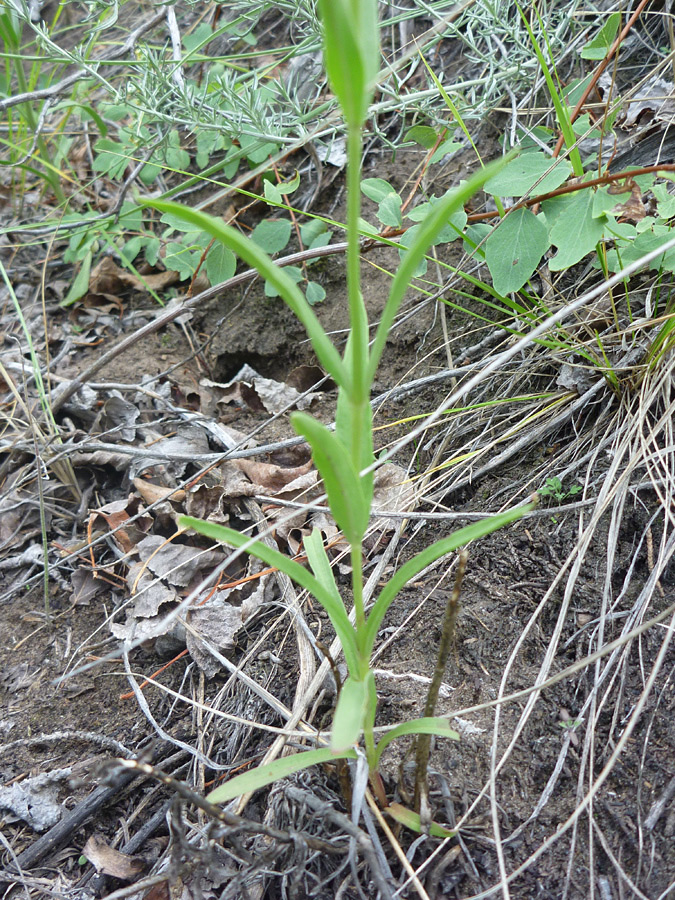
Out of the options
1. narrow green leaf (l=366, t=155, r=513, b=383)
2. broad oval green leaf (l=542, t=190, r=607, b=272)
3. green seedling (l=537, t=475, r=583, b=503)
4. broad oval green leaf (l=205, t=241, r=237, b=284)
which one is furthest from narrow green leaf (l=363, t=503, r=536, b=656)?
broad oval green leaf (l=205, t=241, r=237, b=284)

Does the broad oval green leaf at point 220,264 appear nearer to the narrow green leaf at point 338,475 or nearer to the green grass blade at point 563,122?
the green grass blade at point 563,122

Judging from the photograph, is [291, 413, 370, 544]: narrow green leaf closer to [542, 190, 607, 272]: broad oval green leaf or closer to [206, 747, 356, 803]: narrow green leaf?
[206, 747, 356, 803]: narrow green leaf

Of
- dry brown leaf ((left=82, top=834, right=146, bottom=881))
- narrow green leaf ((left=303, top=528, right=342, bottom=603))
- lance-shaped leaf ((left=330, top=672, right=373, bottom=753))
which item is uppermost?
lance-shaped leaf ((left=330, top=672, right=373, bottom=753))

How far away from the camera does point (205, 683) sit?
53.8 inches

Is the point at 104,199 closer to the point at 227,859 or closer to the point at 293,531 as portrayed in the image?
the point at 293,531

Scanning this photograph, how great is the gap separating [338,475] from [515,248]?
827 mm

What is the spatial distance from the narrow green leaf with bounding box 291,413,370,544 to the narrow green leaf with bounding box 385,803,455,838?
0.45 metres

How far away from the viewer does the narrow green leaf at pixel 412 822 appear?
93 centimetres

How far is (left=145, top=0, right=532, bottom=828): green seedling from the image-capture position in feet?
2.09

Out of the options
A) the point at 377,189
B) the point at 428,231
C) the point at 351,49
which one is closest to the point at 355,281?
the point at 428,231

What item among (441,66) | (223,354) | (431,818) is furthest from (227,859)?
(441,66)

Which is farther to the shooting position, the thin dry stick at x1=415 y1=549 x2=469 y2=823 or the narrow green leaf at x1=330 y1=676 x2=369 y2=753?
the thin dry stick at x1=415 y1=549 x2=469 y2=823

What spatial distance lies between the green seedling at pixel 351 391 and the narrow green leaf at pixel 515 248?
553 mm

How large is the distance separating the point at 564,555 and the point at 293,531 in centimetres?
66
